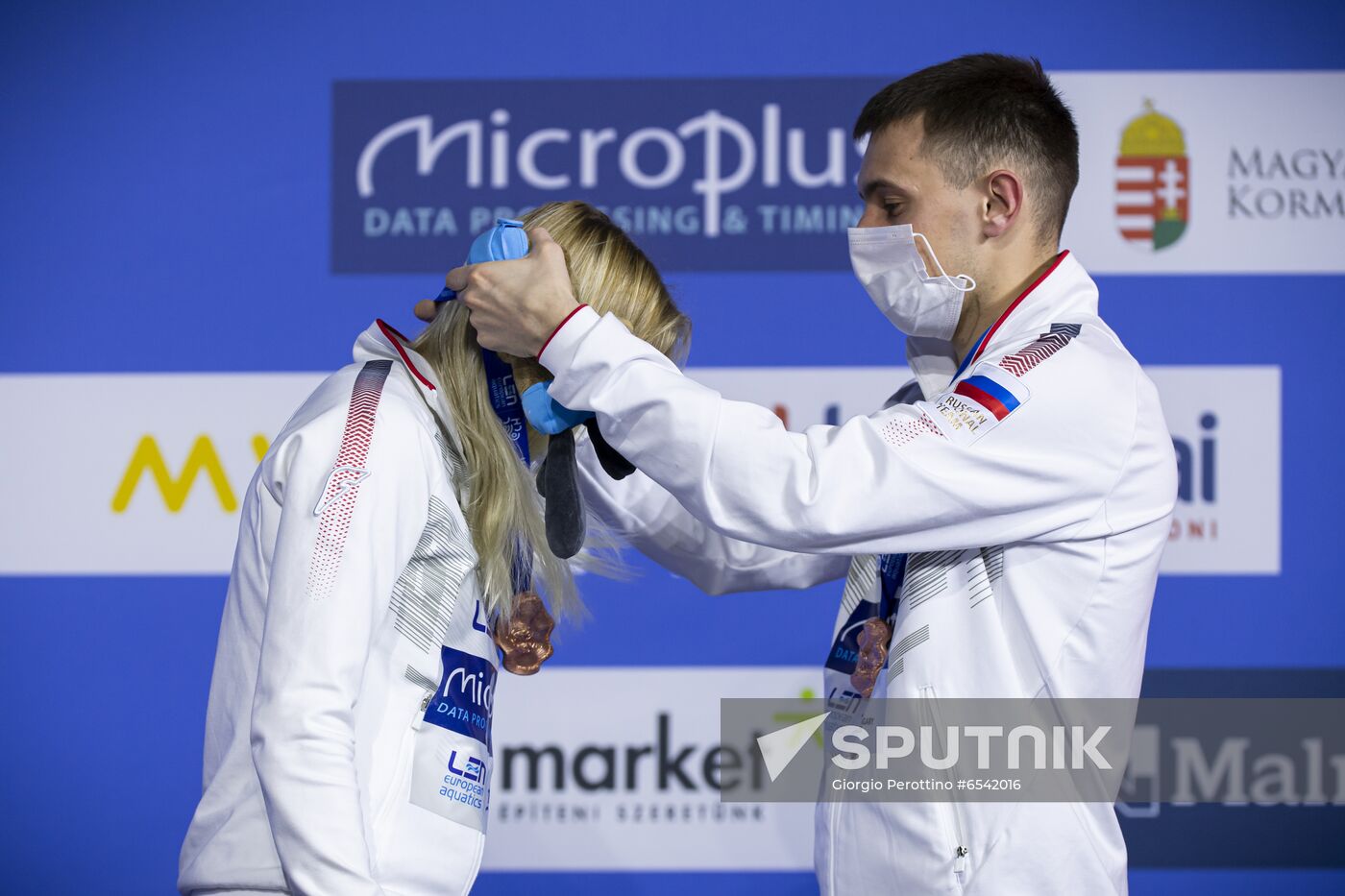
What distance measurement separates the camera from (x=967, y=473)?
146 cm

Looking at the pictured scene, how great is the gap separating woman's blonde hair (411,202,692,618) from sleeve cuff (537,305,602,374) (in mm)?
95

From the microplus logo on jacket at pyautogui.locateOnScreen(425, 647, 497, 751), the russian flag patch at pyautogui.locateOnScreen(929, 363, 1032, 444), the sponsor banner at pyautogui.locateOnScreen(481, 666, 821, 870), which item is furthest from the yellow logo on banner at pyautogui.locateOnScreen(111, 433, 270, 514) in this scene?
the russian flag patch at pyautogui.locateOnScreen(929, 363, 1032, 444)

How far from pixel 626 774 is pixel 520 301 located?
165 cm

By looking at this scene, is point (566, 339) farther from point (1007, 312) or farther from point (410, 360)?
point (1007, 312)

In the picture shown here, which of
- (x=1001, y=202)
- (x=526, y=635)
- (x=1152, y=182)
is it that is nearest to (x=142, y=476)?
(x=526, y=635)

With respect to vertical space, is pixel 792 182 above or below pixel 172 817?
above

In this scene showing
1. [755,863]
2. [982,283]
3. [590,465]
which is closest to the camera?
[982,283]

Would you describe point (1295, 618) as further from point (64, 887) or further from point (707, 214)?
point (64, 887)

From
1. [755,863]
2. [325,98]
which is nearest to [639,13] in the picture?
[325,98]

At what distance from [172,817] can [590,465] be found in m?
1.57

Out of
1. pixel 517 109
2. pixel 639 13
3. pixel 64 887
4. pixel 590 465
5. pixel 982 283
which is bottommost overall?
pixel 64 887

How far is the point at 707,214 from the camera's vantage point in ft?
9.43

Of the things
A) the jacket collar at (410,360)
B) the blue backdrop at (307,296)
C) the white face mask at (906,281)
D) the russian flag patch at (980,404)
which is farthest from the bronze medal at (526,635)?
the blue backdrop at (307,296)

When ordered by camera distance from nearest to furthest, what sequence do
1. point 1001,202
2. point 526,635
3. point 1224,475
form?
point 526,635 → point 1001,202 → point 1224,475
